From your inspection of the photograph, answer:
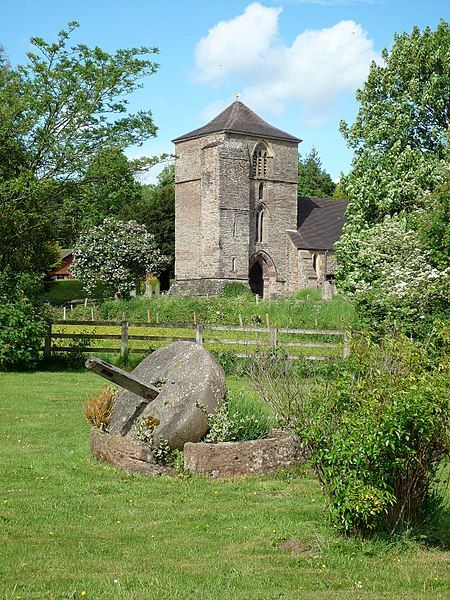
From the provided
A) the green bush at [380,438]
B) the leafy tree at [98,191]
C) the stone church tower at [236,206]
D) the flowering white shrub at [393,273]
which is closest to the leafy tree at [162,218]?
the stone church tower at [236,206]

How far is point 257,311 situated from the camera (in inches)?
1594

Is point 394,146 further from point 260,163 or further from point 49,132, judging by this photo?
point 260,163

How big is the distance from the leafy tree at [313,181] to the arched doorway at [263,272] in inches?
1045

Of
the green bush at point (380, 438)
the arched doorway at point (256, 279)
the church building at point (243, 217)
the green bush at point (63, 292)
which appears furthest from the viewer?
the arched doorway at point (256, 279)

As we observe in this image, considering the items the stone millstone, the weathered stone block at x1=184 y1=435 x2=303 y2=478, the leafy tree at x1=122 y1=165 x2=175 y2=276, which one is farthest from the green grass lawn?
the leafy tree at x1=122 y1=165 x2=175 y2=276

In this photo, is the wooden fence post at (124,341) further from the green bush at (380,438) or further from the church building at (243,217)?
the church building at (243,217)

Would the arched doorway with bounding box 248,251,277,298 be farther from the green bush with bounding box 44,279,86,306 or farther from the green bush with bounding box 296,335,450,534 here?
the green bush with bounding box 296,335,450,534

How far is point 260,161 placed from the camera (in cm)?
6712

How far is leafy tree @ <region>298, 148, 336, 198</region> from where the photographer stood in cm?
9369

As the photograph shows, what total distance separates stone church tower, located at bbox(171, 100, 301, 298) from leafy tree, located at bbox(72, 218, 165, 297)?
10.5 feet

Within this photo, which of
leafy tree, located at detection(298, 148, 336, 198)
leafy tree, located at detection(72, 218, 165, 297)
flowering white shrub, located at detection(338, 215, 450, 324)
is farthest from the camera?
leafy tree, located at detection(298, 148, 336, 198)

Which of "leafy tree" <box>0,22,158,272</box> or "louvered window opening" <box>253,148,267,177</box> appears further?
"louvered window opening" <box>253,148,267,177</box>

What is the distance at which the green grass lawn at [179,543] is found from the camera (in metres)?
6.38

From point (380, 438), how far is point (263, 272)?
198ft
